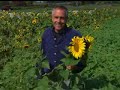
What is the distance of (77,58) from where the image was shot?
10.7ft

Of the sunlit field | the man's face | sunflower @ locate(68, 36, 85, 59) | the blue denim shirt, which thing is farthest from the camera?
the blue denim shirt

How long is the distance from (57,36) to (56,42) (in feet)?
0.23

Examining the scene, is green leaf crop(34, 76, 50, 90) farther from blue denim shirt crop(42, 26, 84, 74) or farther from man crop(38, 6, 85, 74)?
blue denim shirt crop(42, 26, 84, 74)

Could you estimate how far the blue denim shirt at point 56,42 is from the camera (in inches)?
173

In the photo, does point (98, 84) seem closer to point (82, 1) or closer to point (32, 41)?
point (32, 41)

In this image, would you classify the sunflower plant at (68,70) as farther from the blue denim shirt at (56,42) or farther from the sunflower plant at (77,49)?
the blue denim shirt at (56,42)

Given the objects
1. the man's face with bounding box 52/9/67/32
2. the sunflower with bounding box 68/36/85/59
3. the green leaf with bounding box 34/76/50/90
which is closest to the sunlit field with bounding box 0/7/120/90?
the green leaf with bounding box 34/76/50/90

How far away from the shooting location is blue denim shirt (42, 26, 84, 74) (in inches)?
173

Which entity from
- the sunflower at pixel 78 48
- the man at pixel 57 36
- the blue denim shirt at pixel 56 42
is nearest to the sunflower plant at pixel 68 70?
the sunflower at pixel 78 48

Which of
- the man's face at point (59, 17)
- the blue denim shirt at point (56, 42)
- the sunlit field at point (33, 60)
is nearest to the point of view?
the sunlit field at point (33, 60)

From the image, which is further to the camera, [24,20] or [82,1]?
[82,1]

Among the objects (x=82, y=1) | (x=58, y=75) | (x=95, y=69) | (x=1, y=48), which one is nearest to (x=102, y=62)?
(x=95, y=69)

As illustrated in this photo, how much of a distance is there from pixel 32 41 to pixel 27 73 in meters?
7.16

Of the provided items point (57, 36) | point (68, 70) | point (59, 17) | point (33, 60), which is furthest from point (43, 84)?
point (33, 60)
